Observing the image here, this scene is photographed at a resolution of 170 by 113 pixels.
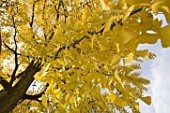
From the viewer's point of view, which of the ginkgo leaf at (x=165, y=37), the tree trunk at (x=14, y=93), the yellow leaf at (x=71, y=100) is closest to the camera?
the ginkgo leaf at (x=165, y=37)

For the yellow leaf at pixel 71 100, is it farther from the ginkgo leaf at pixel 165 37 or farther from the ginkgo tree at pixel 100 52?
the ginkgo leaf at pixel 165 37

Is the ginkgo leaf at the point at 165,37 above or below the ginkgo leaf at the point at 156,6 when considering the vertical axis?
below

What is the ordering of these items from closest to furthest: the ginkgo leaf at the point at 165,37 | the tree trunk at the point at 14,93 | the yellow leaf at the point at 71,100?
the ginkgo leaf at the point at 165,37, the yellow leaf at the point at 71,100, the tree trunk at the point at 14,93

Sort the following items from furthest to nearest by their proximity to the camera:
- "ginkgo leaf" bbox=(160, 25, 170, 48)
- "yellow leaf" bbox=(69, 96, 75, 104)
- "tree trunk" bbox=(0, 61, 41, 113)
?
1. "tree trunk" bbox=(0, 61, 41, 113)
2. "yellow leaf" bbox=(69, 96, 75, 104)
3. "ginkgo leaf" bbox=(160, 25, 170, 48)

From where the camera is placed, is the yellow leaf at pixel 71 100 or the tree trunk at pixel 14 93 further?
the tree trunk at pixel 14 93

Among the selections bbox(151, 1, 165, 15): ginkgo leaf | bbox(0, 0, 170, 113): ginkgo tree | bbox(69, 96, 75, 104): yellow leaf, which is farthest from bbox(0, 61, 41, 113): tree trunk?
bbox(151, 1, 165, 15): ginkgo leaf

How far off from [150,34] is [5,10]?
6.85 metres

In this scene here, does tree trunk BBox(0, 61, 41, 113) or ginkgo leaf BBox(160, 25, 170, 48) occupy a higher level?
ginkgo leaf BBox(160, 25, 170, 48)

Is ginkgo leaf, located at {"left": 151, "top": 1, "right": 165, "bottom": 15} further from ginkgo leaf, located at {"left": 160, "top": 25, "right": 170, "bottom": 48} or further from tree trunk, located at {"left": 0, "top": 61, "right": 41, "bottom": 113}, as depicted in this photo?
tree trunk, located at {"left": 0, "top": 61, "right": 41, "bottom": 113}

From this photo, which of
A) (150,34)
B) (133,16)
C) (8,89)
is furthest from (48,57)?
(8,89)

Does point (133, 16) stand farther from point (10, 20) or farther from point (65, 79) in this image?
point (10, 20)

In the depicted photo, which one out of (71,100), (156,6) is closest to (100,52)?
(71,100)

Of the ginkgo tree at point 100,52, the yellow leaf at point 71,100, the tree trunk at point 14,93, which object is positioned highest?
the ginkgo tree at point 100,52

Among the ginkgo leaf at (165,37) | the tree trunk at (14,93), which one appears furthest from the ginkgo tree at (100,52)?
the tree trunk at (14,93)
